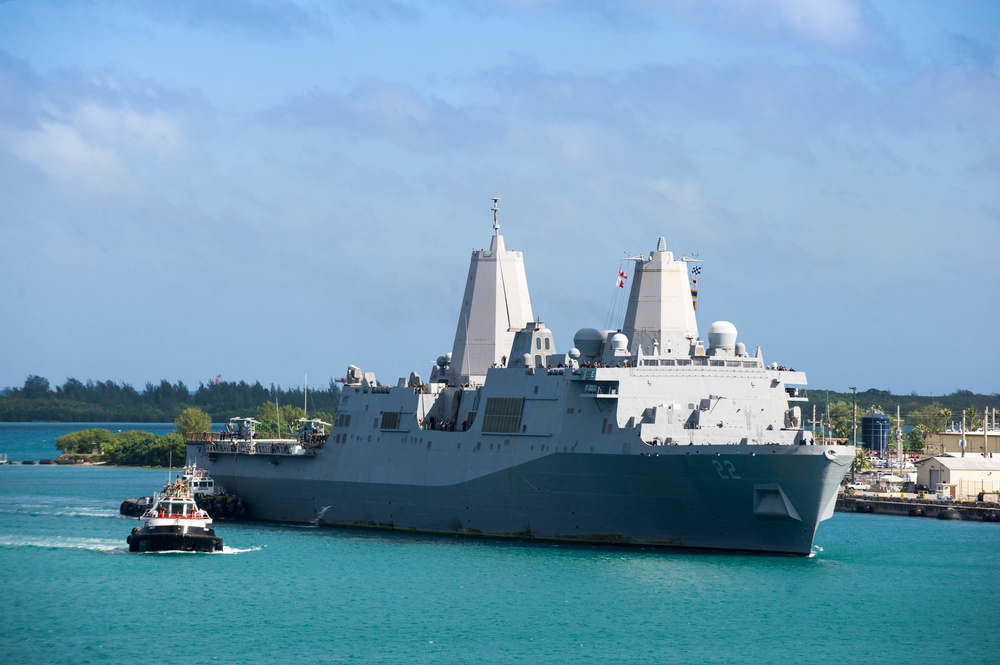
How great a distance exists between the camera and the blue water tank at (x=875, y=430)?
10975 cm

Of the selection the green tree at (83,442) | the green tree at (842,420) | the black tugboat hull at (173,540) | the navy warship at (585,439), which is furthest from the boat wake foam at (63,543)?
the green tree at (842,420)

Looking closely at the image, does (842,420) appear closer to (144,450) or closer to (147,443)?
(147,443)

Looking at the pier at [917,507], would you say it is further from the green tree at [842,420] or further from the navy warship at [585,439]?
the green tree at [842,420]

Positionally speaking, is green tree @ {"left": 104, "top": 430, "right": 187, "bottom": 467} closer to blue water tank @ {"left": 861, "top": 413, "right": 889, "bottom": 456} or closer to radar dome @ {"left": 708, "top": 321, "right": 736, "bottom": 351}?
blue water tank @ {"left": 861, "top": 413, "right": 889, "bottom": 456}

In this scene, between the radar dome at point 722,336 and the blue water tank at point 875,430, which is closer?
the radar dome at point 722,336

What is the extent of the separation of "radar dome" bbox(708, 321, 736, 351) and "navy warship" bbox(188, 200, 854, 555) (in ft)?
0.18

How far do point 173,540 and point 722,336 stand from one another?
16.3m

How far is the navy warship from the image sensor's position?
125ft

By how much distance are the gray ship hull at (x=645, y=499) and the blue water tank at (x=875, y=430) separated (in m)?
69.8

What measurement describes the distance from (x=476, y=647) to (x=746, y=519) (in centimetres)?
1131

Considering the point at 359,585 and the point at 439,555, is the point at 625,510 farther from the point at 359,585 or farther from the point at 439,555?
the point at 359,585

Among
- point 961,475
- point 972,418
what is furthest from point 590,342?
point 972,418

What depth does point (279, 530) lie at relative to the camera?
48.5 m

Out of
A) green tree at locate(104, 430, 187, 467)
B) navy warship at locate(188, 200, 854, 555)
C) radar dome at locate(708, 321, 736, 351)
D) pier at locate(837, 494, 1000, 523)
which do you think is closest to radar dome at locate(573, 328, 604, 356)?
navy warship at locate(188, 200, 854, 555)
